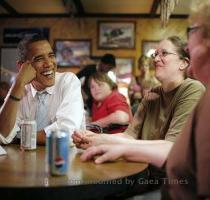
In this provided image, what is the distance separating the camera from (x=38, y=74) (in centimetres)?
215

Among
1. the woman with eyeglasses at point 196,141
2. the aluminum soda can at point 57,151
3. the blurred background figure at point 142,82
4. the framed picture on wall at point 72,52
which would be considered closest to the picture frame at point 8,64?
the framed picture on wall at point 72,52

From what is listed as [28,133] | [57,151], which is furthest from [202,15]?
[28,133]

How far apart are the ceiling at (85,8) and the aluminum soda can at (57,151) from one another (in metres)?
4.68

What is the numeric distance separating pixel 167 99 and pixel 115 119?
1293mm

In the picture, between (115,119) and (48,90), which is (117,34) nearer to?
(115,119)

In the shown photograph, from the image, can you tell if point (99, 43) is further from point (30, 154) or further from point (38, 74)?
point (30, 154)

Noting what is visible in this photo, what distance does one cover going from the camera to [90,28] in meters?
6.94

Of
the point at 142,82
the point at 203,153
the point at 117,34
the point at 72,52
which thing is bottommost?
the point at 203,153

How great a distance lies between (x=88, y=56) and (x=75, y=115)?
16.4ft

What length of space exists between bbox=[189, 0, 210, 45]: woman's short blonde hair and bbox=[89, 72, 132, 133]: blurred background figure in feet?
7.15

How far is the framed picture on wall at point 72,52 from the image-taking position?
22.6ft

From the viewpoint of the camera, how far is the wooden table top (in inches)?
41.1

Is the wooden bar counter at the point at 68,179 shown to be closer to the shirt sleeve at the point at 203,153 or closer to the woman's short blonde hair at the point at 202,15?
the shirt sleeve at the point at 203,153

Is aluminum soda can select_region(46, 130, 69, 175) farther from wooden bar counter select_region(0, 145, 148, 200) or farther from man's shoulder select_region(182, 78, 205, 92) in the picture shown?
man's shoulder select_region(182, 78, 205, 92)
